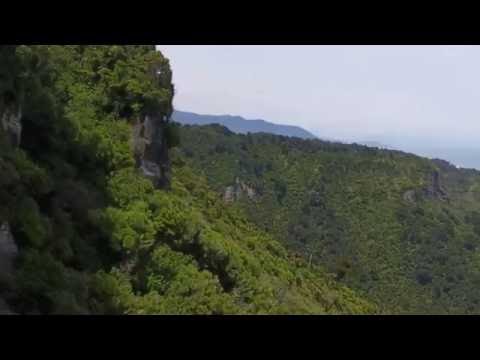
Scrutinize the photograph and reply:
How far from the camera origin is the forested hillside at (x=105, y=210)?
12297mm

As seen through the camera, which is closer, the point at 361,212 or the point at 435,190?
the point at 361,212

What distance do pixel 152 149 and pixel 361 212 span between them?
52.6 metres

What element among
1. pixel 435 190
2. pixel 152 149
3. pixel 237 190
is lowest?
pixel 237 190

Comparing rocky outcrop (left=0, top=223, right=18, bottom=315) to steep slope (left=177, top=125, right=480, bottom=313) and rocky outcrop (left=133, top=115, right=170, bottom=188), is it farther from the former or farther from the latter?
steep slope (left=177, top=125, right=480, bottom=313)

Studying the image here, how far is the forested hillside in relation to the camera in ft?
40.3

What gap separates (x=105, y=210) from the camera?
1947 cm

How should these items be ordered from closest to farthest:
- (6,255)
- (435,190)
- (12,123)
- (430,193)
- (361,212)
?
1. (6,255)
2. (12,123)
3. (361,212)
4. (430,193)
5. (435,190)

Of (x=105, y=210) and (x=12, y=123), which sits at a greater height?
(x=12, y=123)

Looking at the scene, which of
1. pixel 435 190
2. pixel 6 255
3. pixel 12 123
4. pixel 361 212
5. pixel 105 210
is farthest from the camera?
pixel 435 190

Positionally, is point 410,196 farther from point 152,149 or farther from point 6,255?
point 6,255

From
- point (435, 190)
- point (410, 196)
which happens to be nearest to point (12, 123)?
point (410, 196)
